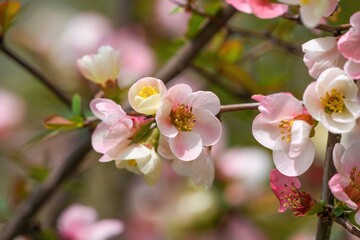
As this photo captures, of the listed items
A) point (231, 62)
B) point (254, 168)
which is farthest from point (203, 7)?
point (254, 168)

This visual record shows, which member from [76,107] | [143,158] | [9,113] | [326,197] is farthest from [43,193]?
[9,113]

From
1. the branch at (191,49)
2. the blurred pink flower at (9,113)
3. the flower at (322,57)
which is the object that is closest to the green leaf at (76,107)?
the branch at (191,49)

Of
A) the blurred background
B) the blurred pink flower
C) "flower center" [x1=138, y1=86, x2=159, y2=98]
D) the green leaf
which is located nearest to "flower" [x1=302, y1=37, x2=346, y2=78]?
"flower center" [x1=138, y1=86, x2=159, y2=98]

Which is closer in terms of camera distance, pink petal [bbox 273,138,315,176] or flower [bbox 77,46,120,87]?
pink petal [bbox 273,138,315,176]

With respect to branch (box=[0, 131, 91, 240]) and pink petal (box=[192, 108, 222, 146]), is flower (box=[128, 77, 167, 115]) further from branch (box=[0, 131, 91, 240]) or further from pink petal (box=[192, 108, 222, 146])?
branch (box=[0, 131, 91, 240])

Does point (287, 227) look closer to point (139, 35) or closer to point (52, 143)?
point (139, 35)

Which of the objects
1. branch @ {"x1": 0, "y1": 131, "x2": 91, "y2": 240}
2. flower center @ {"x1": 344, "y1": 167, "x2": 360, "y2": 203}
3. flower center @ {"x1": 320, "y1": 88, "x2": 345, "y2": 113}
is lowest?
branch @ {"x1": 0, "y1": 131, "x2": 91, "y2": 240}

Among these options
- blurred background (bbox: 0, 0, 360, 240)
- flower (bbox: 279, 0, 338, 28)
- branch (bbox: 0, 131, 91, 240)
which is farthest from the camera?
blurred background (bbox: 0, 0, 360, 240)

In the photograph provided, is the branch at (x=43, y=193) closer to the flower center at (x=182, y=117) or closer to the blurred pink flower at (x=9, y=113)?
the flower center at (x=182, y=117)

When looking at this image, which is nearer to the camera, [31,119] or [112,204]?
[112,204]
